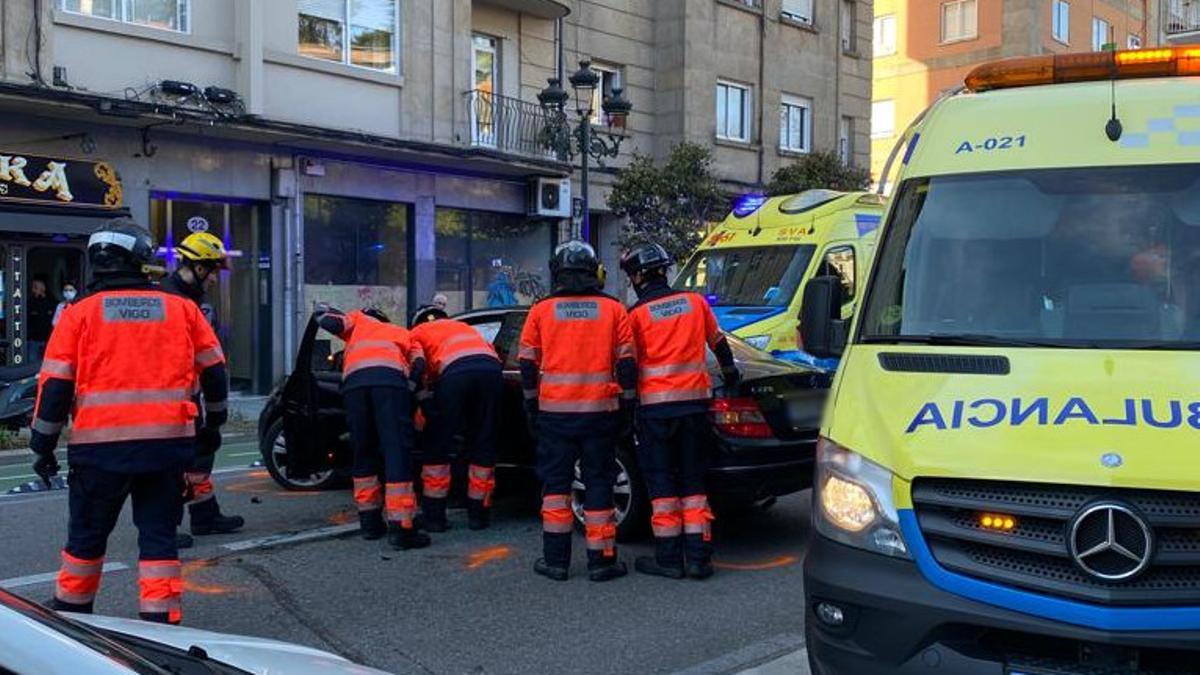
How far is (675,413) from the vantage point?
19.2 feet

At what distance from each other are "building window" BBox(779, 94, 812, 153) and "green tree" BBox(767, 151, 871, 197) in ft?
9.21

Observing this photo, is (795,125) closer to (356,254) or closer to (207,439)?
(356,254)

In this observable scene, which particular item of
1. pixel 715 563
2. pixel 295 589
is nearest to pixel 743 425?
pixel 715 563

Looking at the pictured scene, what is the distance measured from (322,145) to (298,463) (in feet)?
32.5

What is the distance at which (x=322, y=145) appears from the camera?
16.3 metres

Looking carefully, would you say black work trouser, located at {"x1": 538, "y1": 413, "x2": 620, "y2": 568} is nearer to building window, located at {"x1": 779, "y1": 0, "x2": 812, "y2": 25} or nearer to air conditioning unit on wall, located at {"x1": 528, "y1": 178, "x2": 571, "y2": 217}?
air conditioning unit on wall, located at {"x1": 528, "y1": 178, "x2": 571, "y2": 217}

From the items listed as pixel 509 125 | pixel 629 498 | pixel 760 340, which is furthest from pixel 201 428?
pixel 509 125

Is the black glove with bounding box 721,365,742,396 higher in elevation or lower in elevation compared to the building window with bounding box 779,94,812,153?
lower

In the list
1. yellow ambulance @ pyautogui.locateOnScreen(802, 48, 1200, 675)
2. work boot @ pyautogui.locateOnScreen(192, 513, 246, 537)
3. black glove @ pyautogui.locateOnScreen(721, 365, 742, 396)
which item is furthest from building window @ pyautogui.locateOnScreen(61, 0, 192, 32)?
yellow ambulance @ pyautogui.locateOnScreen(802, 48, 1200, 675)

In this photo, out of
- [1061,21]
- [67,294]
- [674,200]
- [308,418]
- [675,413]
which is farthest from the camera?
[1061,21]

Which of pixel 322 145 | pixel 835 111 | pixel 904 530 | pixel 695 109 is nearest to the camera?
pixel 904 530

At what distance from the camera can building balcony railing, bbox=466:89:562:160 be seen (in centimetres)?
1852

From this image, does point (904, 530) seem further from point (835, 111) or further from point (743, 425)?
point (835, 111)

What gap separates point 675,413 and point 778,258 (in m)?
6.10
